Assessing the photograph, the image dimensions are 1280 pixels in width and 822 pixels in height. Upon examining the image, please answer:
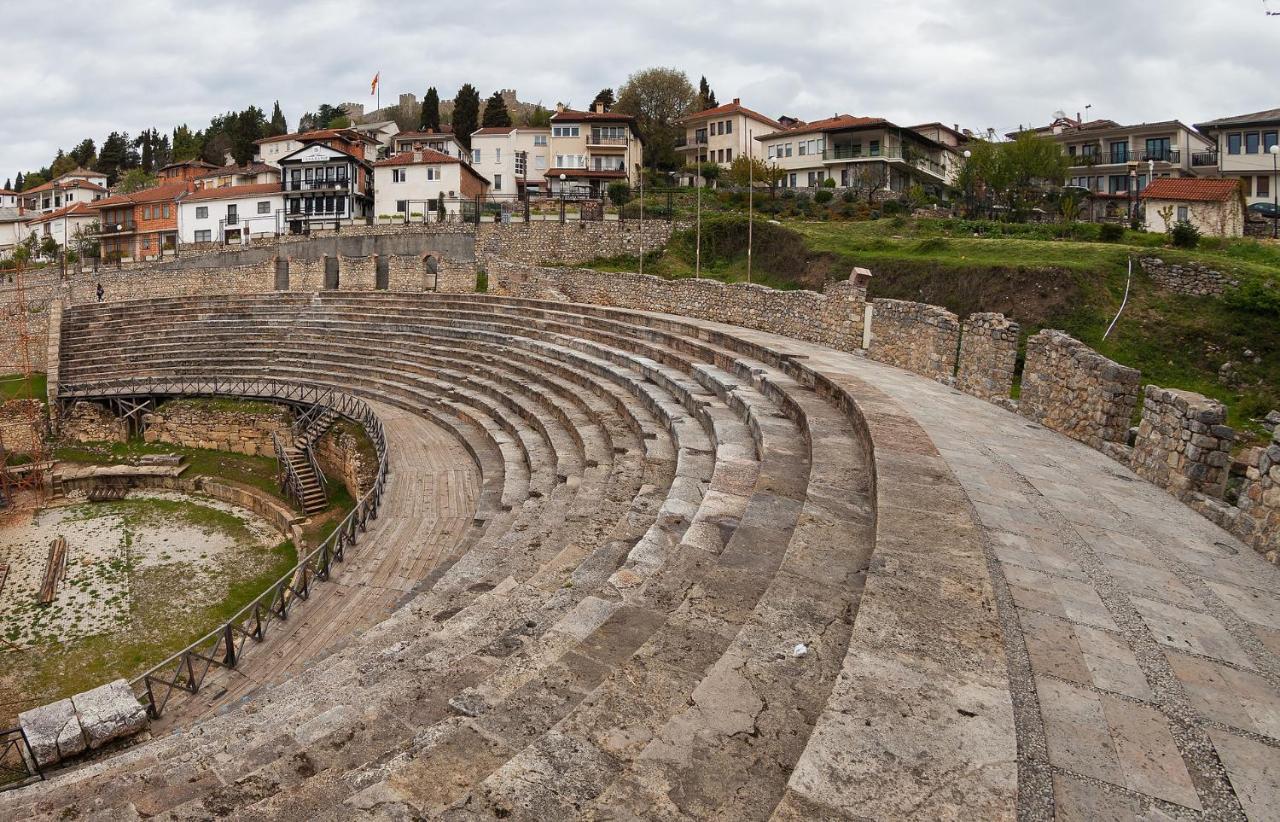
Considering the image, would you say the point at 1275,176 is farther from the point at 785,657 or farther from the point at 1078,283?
the point at 785,657

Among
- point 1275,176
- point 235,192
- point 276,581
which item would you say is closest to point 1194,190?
point 1275,176

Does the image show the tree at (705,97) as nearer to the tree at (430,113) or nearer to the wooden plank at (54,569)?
the tree at (430,113)

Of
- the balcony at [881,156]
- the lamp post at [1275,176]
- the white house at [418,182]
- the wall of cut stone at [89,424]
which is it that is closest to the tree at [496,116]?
the white house at [418,182]

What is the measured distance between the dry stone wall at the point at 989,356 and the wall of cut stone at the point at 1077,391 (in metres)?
0.85

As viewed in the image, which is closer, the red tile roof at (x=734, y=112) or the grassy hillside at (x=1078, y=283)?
the grassy hillside at (x=1078, y=283)

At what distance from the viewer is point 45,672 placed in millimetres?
12156

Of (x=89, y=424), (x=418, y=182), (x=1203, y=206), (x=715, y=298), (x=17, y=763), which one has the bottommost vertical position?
(x=17, y=763)

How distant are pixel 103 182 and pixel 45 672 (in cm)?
9537

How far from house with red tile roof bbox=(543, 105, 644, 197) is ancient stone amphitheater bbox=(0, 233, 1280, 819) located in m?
43.5

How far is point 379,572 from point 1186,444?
10.5 meters

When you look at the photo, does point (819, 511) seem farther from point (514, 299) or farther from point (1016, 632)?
point (514, 299)

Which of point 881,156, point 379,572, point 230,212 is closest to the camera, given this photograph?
point 379,572

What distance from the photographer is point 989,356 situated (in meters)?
13.4

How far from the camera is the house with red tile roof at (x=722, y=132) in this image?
59562 mm
